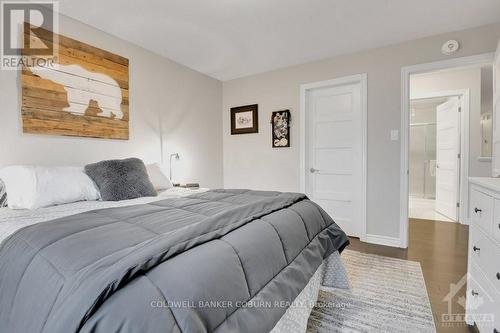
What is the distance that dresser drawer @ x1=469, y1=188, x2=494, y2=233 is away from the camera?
1288 millimetres

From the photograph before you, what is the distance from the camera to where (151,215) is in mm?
1332

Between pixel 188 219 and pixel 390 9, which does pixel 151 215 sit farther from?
pixel 390 9

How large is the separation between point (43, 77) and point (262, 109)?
263cm

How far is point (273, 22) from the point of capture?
251 cm

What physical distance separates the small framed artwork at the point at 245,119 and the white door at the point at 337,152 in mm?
822

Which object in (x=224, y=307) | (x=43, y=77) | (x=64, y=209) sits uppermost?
(x=43, y=77)

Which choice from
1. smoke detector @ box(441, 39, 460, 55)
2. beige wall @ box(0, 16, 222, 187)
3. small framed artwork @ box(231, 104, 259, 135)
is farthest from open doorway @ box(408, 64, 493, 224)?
beige wall @ box(0, 16, 222, 187)

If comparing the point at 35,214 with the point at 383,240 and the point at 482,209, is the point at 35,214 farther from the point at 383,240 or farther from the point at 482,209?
the point at 383,240

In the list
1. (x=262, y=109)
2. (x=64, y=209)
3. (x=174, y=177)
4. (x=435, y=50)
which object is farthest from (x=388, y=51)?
(x=64, y=209)

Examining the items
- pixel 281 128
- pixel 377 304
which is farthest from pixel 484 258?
pixel 281 128

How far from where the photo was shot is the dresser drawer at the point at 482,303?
3.91 feet

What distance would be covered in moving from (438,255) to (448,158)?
2394 mm

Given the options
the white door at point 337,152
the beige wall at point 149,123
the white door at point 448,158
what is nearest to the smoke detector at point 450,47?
the white door at point 337,152

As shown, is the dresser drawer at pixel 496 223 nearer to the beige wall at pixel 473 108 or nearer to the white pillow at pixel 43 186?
the white pillow at pixel 43 186
